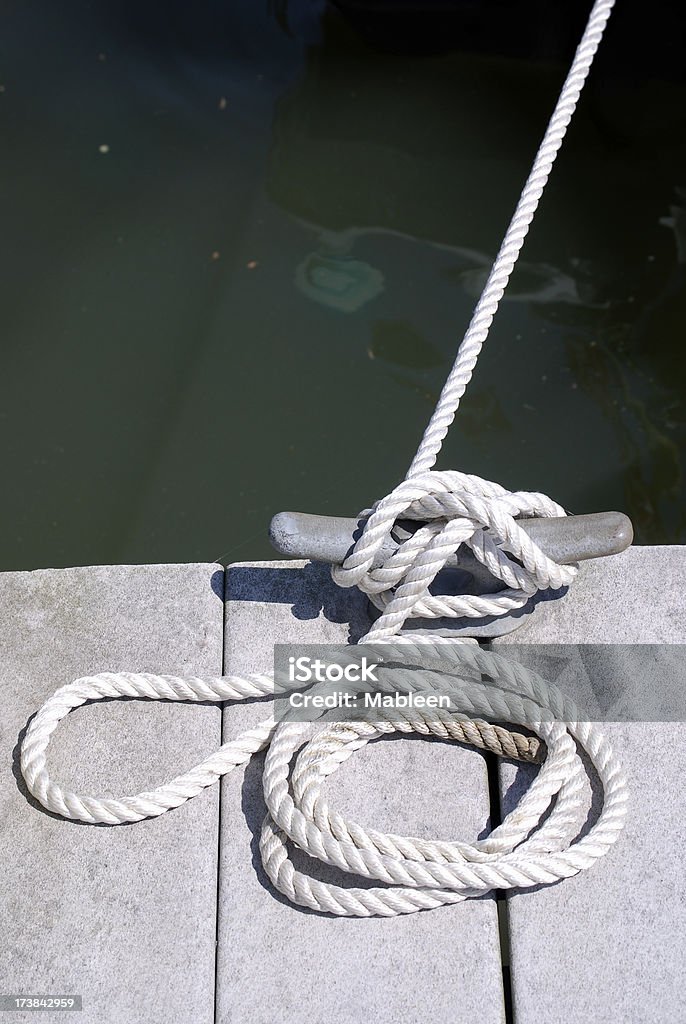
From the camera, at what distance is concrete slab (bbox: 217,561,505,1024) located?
0.90 meters

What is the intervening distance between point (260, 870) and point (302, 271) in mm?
1316

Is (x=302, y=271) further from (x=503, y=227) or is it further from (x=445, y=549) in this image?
(x=445, y=549)

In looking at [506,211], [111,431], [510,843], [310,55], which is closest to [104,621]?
[510,843]

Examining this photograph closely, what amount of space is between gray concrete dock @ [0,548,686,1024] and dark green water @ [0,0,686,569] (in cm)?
58

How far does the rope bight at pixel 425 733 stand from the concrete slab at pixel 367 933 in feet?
0.08

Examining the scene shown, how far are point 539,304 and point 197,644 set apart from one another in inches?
45.7

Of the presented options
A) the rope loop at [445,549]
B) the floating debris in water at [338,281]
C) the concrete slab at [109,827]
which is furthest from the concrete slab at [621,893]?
the floating debris in water at [338,281]

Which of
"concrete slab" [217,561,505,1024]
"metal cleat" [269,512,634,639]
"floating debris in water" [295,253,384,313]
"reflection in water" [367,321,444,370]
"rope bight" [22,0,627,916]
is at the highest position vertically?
"metal cleat" [269,512,634,639]

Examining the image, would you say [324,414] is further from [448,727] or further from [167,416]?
[448,727]

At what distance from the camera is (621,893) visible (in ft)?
3.07

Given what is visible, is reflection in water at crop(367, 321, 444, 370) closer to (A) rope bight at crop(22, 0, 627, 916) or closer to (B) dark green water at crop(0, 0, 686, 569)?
(B) dark green water at crop(0, 0, 686, 569)

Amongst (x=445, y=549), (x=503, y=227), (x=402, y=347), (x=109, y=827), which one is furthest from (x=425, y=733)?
(x=503, y=227)

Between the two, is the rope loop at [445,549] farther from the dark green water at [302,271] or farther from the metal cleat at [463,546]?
the dark green water at [302,271]

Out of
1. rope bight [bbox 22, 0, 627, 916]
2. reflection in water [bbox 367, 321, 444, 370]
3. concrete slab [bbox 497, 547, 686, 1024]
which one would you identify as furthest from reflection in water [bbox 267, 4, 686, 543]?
rope bight [bbox 22, 0, 627, 916]
